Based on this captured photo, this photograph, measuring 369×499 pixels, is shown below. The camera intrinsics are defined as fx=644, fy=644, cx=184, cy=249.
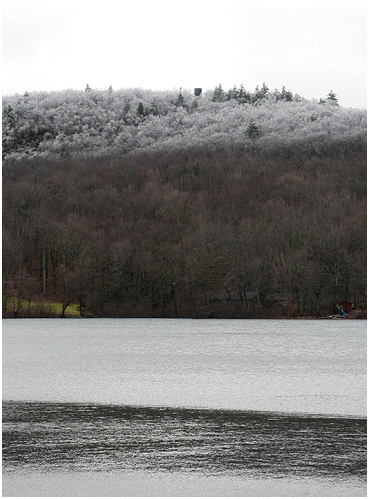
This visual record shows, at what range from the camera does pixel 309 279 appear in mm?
74875

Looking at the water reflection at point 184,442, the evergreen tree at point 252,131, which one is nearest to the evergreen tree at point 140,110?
the evergreen tree at point 252,131

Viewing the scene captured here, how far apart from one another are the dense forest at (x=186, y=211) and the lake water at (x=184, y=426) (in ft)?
146

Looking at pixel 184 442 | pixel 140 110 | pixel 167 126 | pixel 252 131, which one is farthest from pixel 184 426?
pixel 140 110

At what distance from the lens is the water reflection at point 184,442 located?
41.8 feet

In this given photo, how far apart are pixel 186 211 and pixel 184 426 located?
305ft

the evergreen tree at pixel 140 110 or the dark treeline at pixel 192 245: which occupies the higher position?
the evergreen tree at pixel 140 110

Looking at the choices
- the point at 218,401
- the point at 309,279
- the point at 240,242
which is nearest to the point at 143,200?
the point at 240,242

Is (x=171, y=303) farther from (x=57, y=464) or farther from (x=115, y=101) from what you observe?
(x=115, y=101)

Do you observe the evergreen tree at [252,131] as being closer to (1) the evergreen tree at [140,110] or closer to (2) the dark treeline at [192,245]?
(1) the evergreen tree at [140,110]

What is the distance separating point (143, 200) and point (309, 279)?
4541cm

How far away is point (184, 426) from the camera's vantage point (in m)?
16.0

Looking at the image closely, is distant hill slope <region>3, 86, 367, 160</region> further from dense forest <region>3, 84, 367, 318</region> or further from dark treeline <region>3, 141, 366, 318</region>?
dark treeline <region>3, 141, 366, 318</region>

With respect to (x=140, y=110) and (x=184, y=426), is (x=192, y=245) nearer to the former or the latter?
(x=184, y=426)

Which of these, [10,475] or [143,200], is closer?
[10,475]
